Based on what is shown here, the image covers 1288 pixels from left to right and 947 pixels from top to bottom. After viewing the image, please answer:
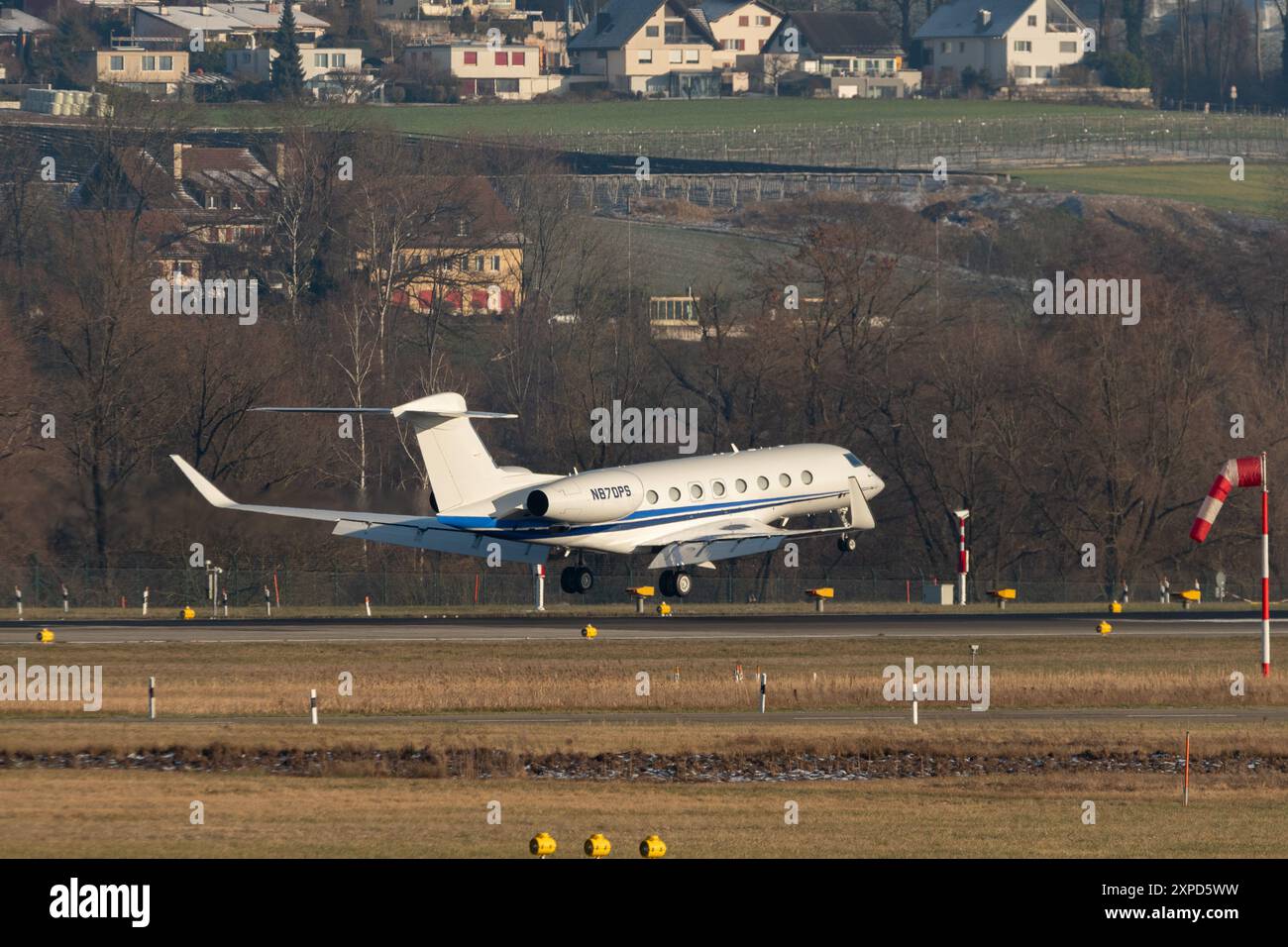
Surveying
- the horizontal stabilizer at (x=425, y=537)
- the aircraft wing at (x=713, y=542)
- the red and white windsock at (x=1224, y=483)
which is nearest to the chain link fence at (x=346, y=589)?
the aircraft wing at (x=713, y=542)

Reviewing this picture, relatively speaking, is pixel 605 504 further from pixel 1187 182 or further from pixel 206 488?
pixel 1187 182

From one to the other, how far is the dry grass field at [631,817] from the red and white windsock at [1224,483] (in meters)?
13.3

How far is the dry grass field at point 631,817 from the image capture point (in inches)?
1185

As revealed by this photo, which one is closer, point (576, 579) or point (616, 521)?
point (616, 521)

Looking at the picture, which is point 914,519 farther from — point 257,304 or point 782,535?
point 257,304

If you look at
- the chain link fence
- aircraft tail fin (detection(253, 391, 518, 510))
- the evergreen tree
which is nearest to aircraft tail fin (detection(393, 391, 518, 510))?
aircraft tail fin (detection(253, 391, 518, 510))

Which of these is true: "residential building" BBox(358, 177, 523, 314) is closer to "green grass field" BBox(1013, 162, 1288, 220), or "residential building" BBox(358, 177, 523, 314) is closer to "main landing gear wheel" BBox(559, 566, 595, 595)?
"green grass field" BBox(1013, 162, 1288, 220)

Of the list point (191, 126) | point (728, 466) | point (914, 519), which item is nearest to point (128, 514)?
point (728, 466)

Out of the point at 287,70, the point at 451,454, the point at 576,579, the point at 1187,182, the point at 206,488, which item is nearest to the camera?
the point at 206,488

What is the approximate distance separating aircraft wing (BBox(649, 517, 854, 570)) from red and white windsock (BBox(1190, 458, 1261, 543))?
18214 millimetres

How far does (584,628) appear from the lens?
197ft

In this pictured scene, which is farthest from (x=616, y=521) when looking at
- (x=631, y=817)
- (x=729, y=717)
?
(x=631, y=817)

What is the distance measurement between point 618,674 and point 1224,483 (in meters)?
15.2

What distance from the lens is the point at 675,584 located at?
68.9 m
